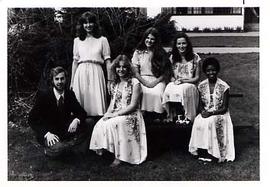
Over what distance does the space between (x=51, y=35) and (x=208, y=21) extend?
4.05 feet

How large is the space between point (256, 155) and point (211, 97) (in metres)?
0.56

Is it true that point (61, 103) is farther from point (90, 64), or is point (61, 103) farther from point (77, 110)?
point (90, 64)

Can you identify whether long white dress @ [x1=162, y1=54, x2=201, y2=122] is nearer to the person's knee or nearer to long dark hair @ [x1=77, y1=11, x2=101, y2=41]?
long dark hair @ [x1=77, y1=11, x2=101, y2=41]

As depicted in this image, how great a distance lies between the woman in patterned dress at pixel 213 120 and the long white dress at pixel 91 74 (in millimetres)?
737

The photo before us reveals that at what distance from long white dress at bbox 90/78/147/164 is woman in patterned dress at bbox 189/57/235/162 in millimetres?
396

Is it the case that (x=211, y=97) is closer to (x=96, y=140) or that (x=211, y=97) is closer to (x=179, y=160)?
(x=179, y=160)

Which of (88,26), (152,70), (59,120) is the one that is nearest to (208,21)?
(152,70)

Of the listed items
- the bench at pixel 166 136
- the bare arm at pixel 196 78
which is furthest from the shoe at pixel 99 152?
the bare arm at pixel 196 78

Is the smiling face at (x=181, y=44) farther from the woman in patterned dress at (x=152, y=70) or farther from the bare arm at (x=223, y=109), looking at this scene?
the bare arm at (x=223, y=109)

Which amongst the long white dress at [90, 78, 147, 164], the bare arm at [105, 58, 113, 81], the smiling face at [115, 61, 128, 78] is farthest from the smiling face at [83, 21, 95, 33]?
the long white dress at [90, 78, 147, 164]

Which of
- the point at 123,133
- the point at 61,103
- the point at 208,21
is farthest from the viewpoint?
the point at 208,21

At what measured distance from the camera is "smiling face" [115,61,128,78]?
304 cm

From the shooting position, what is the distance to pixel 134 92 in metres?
3.07

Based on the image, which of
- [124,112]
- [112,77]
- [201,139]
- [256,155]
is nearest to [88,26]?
[112,77]
